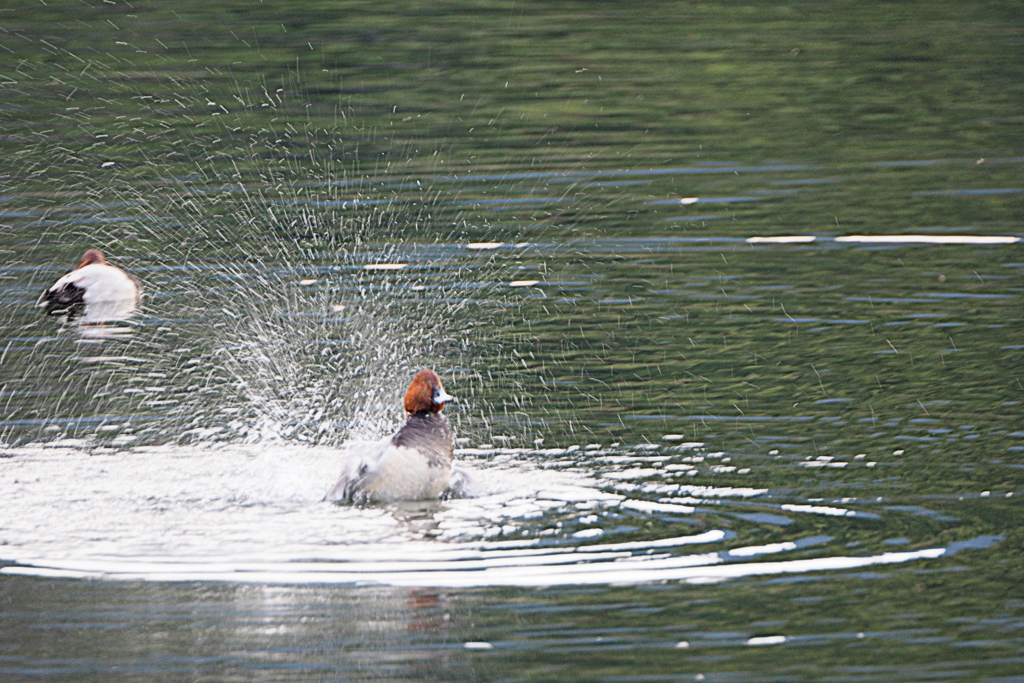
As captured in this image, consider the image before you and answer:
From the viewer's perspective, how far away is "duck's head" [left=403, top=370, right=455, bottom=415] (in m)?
9.62

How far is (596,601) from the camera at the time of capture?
7496mm

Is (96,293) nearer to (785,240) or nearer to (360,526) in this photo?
(785,240)

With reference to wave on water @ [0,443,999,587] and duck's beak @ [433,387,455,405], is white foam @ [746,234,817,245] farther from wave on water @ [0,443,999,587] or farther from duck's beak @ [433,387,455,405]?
duck's beak @ [433,387,455,405]

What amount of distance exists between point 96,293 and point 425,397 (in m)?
6.19

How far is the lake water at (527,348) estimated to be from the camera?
7.40 meters

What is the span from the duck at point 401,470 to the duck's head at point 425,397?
19cm

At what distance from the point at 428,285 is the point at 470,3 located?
13921mm

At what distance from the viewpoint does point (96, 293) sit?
1489 centimetres

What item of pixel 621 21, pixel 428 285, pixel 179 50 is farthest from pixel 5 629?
pixel 621 21

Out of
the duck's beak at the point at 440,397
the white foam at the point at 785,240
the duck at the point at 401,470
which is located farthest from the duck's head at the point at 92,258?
the duck at the point at 401,470

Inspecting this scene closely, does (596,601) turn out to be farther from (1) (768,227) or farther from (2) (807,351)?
(1) (768,227)

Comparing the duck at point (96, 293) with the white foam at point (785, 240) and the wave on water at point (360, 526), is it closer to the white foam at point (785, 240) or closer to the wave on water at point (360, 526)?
the wave on water at point (360, 526)

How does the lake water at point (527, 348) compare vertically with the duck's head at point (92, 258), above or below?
above

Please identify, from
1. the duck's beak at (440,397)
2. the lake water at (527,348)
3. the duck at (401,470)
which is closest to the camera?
the lake water at (527,348)
